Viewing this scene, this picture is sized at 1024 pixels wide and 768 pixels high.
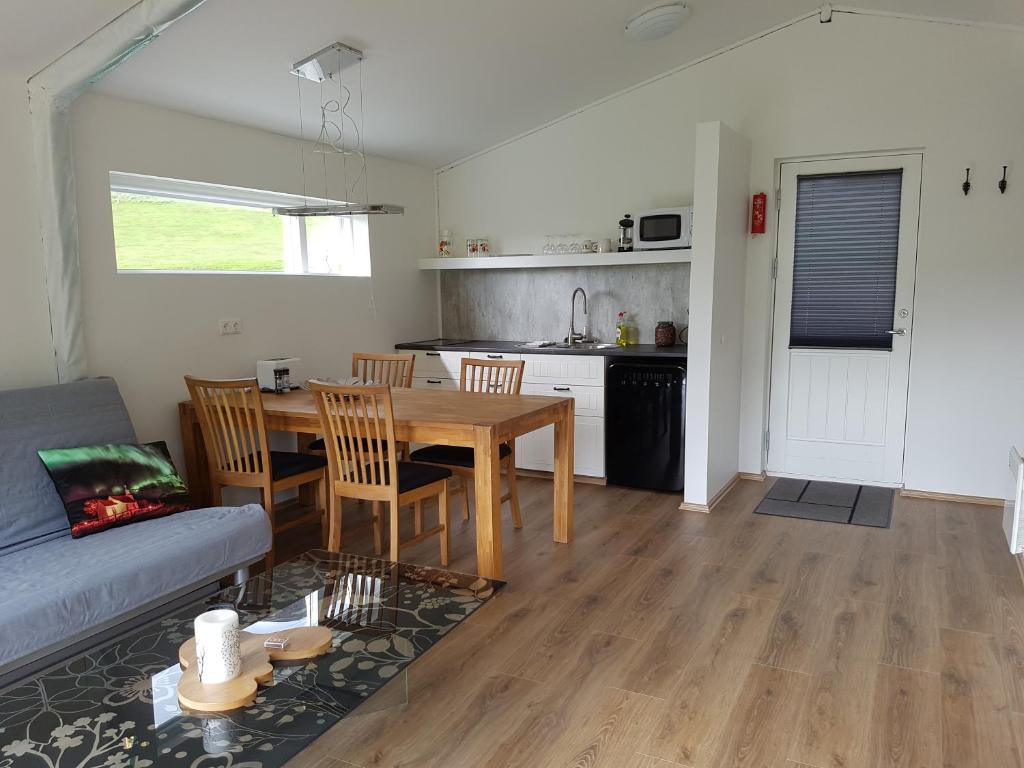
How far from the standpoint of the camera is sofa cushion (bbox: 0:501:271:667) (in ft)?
7.09

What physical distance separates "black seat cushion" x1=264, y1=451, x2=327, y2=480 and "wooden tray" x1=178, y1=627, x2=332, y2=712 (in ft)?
4.95

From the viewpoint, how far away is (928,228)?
4.20m

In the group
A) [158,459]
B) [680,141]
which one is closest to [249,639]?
[158,459]

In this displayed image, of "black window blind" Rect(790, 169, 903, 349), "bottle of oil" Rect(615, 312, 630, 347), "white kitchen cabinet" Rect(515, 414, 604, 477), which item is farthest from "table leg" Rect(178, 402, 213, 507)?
"black window blind" Rect(790, 169, 903, 349)

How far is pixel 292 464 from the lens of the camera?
11.6 feet

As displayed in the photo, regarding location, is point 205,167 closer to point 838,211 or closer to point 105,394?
point 105,394

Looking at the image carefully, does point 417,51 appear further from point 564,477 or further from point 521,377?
point 564,477

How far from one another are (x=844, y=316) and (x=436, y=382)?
2.77 m

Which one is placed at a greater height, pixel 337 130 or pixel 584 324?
pixel 337 130

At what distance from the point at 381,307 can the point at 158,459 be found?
2.29 metres

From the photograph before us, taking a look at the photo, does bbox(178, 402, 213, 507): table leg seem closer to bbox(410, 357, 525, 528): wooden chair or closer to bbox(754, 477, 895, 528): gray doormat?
bbox(410, 357, 525, 528): wooden chair

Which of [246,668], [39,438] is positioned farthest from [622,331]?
[246,668]

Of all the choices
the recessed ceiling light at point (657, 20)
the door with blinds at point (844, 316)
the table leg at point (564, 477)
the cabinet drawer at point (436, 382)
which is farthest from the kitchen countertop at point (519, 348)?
the recessed ceiling light at point (657, 20)

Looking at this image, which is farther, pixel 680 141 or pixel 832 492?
pixel 680 141
